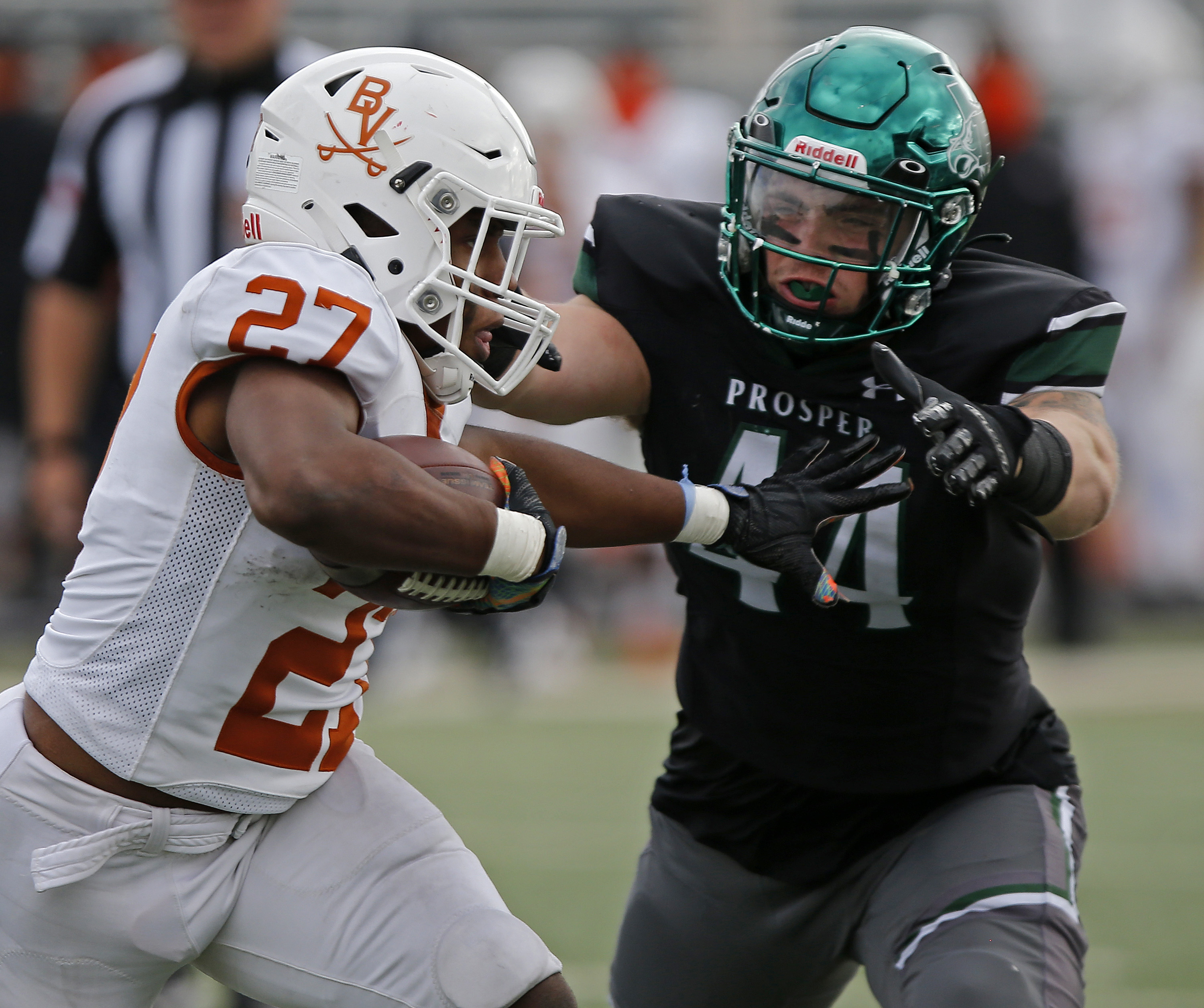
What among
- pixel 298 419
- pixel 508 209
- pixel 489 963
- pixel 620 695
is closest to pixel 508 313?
pixel 508 209

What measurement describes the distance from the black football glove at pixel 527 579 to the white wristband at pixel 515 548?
0.02 meters

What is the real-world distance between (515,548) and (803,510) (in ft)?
1.57

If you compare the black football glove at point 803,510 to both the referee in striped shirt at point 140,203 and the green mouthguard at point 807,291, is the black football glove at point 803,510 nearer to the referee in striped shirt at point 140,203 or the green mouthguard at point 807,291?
the green mouthguard at point 807,291

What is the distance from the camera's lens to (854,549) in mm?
2795

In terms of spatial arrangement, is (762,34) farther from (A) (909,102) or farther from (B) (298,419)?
(B) (298,419)

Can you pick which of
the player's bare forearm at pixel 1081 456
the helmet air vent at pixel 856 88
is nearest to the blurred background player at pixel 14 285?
the helmet air vent at pixel 856 88

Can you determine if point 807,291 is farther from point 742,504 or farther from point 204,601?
point 204,601

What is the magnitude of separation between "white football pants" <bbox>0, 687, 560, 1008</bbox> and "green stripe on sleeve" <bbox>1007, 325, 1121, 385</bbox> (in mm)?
1122

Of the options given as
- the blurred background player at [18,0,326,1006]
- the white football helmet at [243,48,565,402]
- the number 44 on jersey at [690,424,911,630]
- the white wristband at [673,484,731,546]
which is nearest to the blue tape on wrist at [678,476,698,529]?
the white wristband at [673,484,731,546]

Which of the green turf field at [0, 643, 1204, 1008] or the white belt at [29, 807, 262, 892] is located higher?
the white belt at [29, 807, 262, 892]

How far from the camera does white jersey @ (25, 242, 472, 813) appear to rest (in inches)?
91.0

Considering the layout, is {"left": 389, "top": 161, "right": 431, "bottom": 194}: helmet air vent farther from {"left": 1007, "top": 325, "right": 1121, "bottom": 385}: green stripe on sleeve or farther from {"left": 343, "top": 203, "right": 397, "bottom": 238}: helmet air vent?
{"left": 1007, "top": 325, "right": 1121, "bottom": 385}: green stripe on sleeve

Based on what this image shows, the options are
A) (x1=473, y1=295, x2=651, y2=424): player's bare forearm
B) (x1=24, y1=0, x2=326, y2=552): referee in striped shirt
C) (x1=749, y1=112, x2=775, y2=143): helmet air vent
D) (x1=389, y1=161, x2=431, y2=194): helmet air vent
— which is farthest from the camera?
(x1=24, y1=0, x2=326, y2=552): referee in striped shirt

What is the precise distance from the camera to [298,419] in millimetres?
2172
